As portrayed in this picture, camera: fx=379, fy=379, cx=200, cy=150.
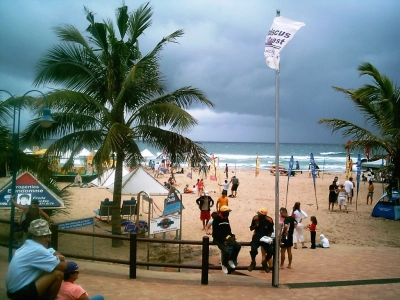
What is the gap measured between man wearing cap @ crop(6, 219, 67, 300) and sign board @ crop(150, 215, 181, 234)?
18.2 ft

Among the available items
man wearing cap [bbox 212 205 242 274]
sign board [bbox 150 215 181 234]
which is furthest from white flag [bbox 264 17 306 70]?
sign board [bbox 150 215 181 234]

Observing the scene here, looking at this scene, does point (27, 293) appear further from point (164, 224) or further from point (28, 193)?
point (164, 224)

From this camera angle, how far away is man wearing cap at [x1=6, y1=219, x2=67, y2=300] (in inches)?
145

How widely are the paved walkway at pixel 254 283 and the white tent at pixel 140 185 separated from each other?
4525 millimetres

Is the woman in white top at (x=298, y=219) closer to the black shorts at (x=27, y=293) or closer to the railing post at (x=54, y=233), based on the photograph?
the railing post at (x=54, y=233)

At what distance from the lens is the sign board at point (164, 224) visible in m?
9.34

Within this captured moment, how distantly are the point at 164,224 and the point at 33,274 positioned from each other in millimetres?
5989

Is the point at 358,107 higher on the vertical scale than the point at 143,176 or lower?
higher

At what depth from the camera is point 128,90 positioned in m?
11.6

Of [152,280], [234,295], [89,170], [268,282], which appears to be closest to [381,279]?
[268,282]

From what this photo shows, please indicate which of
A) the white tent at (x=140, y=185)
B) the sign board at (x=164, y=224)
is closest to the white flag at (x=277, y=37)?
the sign board at (x=164, y=224)

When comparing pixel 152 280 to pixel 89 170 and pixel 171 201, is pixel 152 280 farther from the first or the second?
pixel 89 170

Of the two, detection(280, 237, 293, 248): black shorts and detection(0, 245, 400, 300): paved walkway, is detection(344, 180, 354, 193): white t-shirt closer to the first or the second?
detection(0, 245, 400, 300): paved walkway

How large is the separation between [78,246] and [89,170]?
22520 millimetres
